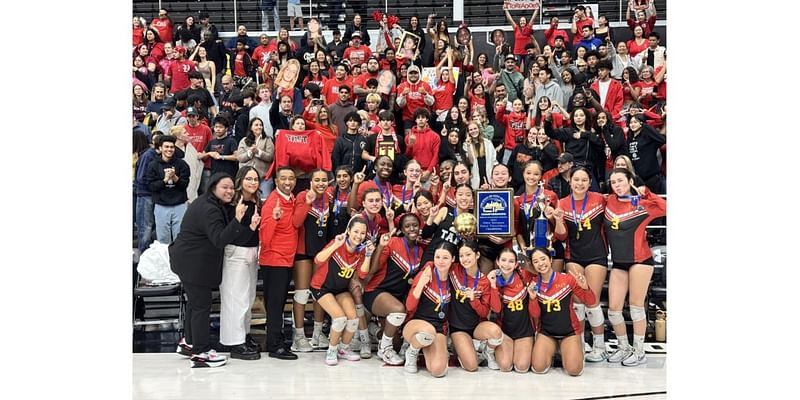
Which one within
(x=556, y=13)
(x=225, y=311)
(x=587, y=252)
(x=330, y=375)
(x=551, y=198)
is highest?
(x=556, y=13)

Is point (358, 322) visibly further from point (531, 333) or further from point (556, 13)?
point (556, 13)

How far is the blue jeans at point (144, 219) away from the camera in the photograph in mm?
8219

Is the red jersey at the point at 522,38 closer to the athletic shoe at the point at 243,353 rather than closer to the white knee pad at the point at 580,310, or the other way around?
the white knee pad at the point at 580,310

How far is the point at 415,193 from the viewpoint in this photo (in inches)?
283

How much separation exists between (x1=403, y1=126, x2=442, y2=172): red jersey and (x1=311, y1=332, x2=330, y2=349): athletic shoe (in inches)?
78.9

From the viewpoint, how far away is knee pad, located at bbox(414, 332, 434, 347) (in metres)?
6.66

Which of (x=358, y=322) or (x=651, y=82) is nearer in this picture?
(x=358, y=322)

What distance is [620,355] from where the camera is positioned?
696cm

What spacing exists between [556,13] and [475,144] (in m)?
6.31

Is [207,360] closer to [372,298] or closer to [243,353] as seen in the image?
[243,353]

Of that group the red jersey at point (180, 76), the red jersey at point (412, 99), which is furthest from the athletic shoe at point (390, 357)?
the red jersey at point (180, 76)

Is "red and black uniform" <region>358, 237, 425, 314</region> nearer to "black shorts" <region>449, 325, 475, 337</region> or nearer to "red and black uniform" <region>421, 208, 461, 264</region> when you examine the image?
"red and black uniform" <region>421, 208, 461, 264</region>

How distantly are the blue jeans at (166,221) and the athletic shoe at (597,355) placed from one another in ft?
12.9
